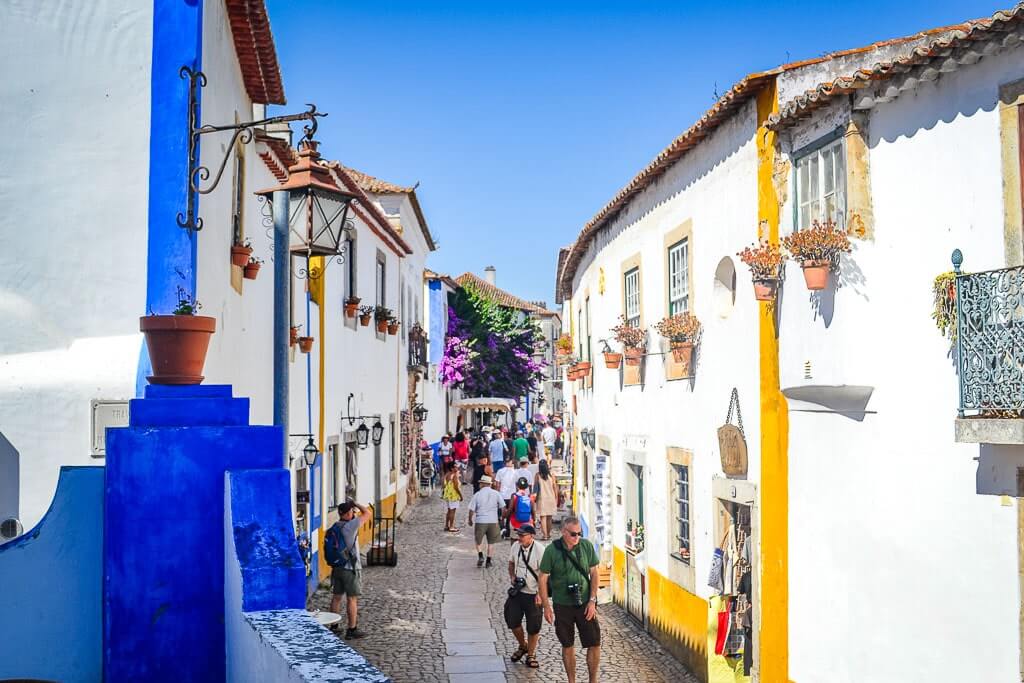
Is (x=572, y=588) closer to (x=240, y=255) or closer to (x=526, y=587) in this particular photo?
(x=526, y=587)

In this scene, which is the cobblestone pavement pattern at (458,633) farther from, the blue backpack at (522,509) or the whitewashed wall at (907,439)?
the whitewashed wall at (907,439)

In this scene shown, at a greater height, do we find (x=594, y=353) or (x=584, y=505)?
(x=594, y=353)

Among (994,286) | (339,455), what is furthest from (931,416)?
(339,455)

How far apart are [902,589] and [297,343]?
890 cm

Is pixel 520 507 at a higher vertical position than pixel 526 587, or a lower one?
higher

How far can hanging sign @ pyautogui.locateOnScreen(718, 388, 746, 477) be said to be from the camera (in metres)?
10.4

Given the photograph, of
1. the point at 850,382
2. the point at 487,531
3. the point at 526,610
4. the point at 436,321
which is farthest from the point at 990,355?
the point at 436,321

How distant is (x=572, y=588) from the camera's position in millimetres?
9680

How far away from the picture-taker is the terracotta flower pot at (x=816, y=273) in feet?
26.7

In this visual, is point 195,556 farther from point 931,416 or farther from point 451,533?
point 451,533

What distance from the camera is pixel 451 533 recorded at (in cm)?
2188

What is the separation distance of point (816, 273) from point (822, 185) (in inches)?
37.0

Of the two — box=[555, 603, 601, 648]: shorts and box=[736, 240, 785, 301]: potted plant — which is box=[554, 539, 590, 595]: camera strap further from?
box=[736, 240, 785, 301]: potted plant

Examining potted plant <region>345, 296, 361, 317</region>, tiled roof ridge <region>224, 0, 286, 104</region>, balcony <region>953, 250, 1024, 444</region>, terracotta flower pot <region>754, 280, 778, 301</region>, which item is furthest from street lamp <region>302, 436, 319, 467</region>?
balcony <region>953, 250, 1024, 444</region>
